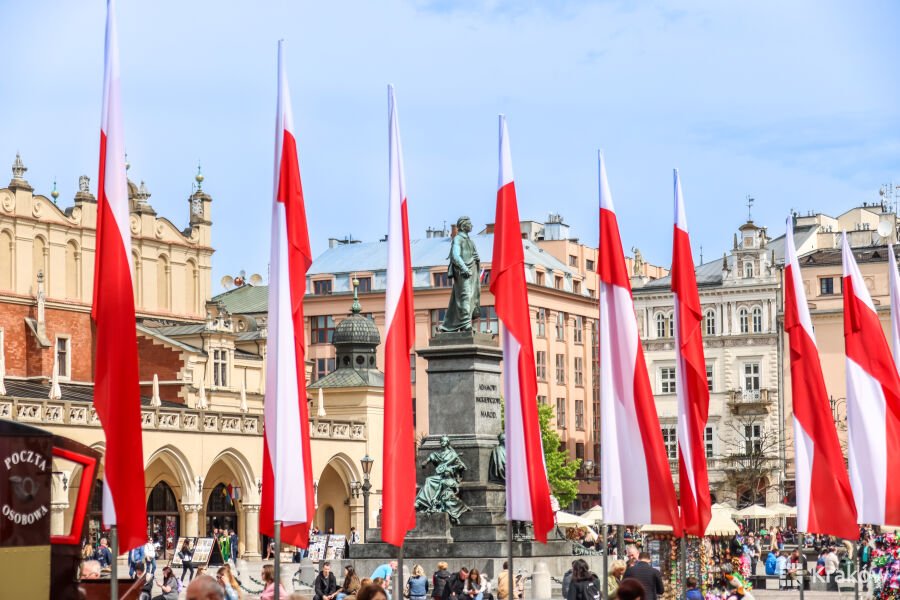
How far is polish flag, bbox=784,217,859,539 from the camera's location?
22906 mm

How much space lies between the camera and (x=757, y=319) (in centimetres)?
10256

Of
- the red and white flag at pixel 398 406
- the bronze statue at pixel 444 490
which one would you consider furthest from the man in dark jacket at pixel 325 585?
the red and white flag at pixel 398 406

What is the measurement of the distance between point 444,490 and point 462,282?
152 inches

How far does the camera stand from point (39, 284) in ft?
244

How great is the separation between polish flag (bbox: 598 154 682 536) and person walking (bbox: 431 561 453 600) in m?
8.67

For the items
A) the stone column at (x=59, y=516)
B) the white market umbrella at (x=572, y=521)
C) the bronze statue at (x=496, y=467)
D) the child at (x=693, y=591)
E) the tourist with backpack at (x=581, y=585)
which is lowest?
the child at (x=693, y=591)

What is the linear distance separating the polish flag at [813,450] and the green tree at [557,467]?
6781 centimetres

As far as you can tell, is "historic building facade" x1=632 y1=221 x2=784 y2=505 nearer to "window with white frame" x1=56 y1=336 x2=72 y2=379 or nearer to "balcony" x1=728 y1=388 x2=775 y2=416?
"balcony" x1=728 y1=388 x2=775 y2=416

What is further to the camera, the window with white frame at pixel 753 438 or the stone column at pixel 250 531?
the window with white frame at pixel 753 438

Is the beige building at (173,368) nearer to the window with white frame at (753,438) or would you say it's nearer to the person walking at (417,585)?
the window with white frame at (753,438)

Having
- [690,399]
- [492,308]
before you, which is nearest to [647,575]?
[690,399]

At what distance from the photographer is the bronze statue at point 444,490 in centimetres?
3216

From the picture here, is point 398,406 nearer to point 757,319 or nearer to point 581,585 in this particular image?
point 581,585

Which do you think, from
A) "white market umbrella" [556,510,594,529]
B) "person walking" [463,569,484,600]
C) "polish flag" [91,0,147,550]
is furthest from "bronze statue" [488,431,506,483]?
"white market umbrella" [556,510,594,529]
